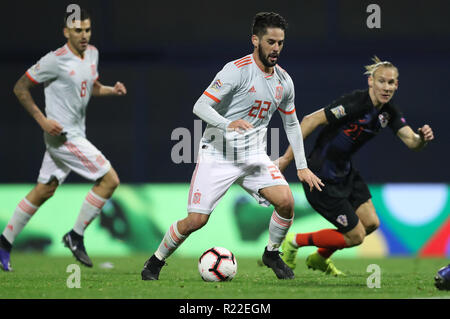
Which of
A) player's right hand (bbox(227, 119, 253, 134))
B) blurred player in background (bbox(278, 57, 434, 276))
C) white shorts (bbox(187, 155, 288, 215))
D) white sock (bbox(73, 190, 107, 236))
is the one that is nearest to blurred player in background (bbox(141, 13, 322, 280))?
white shorts (bbox(187, 155, 288, 215))

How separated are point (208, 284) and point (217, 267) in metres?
0.20

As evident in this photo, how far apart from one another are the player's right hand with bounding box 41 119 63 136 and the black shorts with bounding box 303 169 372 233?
221 cm

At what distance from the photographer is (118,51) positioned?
39.9ft

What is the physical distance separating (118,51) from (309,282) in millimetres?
6422

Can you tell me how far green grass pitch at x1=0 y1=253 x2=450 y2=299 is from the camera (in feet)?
18.6

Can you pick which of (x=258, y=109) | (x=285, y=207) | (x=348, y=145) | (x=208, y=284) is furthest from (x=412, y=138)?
(x=208, y=284)

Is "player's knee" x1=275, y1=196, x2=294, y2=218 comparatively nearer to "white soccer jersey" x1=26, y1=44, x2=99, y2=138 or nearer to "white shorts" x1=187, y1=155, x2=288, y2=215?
"white shorts" x1=187, y1=155, x2=288, y2=215

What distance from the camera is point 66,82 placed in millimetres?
7852

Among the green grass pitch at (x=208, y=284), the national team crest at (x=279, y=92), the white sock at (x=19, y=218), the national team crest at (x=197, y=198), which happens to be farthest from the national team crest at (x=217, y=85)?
the white sock at (x=19, y=218)

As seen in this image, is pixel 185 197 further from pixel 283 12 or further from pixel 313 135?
pixel 283 12

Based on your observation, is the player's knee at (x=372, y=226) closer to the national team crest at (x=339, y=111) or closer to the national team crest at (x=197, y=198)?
the national team crest at (x=339, y=111)

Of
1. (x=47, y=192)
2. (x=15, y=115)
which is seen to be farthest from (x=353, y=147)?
(x=15, y=115)

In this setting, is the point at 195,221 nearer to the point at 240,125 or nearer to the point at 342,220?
the point at 240,125

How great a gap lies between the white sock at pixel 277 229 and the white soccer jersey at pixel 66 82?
7.11ft
